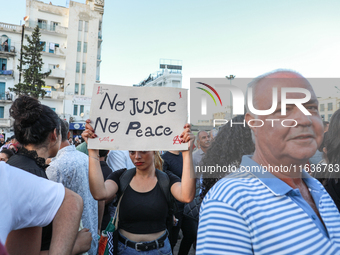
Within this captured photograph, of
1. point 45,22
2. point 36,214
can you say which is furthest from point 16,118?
point 45,22

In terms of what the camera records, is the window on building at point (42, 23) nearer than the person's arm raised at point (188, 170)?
No

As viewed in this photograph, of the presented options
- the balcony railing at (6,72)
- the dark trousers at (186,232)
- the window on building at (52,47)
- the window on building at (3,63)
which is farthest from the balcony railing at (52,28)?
the dark trousers at (186,232)

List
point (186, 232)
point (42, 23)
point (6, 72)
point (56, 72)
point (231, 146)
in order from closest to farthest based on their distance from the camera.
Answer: point (231, 146), point (186, 232), point (6, 72), point (56, 72), point (42, 23)

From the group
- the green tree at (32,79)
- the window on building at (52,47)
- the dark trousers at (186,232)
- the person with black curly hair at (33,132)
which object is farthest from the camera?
the window on building at (52,47)

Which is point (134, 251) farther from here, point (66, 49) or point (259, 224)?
point (66, 49)

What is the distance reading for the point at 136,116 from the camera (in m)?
2.25

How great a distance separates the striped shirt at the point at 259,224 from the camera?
111 centimetres

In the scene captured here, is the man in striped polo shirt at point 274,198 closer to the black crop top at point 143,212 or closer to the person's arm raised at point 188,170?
the person's arm raised at point 188,170

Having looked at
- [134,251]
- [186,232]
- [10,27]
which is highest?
[10,27]

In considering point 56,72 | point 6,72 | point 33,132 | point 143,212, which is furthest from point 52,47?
point 143,212

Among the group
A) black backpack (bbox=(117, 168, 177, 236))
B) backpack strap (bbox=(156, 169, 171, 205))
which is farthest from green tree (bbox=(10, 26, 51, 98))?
backpack strap (bbox=(156, 169, 171, 205))

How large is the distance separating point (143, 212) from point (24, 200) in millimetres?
1497

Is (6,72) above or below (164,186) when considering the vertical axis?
above

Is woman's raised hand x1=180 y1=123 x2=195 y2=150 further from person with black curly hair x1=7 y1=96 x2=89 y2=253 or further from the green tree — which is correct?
the green tree
